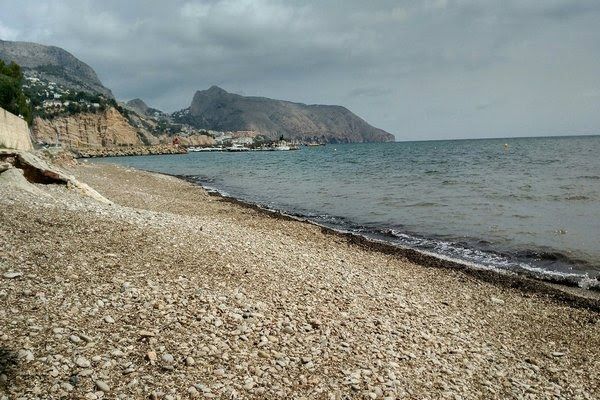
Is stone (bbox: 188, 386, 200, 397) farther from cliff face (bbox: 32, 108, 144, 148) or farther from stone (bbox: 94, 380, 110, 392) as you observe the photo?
cliff face (bbox: 32, 108, 144, 148)

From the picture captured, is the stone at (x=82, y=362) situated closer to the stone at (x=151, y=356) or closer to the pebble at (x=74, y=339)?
the pebble at (x=74, y=339)

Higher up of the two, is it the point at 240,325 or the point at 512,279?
the point at 240,325

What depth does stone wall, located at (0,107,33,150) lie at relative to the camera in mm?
27750

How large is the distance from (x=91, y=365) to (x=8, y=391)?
0.86 metres

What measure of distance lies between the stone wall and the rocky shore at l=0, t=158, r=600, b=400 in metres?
21.8

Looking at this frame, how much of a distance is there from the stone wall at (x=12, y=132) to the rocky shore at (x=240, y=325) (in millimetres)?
21829

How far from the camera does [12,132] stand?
2980cm

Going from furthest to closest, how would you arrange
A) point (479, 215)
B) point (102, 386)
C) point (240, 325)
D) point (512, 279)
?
point (479, 215)
point (512, 279)
point (240, 325)
point (102, 386)

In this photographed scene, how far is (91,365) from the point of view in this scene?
4852 millimetres

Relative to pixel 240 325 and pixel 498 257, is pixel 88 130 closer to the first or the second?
pixel 498 257

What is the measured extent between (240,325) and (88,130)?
180 m

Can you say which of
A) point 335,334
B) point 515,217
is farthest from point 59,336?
point 515,217

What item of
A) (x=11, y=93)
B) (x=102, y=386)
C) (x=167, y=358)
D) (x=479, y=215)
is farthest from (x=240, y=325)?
(x=11, y=93)

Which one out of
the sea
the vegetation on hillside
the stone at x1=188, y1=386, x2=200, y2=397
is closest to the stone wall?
the sea
